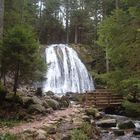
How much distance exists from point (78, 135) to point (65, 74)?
21745 millimetres

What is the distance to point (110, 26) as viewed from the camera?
11938mm

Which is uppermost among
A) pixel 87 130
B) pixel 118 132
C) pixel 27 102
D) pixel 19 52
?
pixel 19 52

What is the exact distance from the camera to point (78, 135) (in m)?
9.85

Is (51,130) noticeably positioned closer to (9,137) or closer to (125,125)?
(9,137)

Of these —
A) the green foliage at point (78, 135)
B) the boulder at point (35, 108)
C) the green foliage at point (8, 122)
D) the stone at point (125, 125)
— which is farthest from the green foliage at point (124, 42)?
the green foliage at point (8, 122)

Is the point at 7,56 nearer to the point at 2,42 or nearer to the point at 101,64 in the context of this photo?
the point at 2,42

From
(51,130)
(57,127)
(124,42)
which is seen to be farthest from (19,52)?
(124,42)

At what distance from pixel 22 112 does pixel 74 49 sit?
2390cm

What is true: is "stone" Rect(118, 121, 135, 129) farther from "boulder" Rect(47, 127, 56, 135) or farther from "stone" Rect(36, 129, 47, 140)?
"stone" Rect(36, 129, 47, 140)

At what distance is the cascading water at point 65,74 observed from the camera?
30.4m

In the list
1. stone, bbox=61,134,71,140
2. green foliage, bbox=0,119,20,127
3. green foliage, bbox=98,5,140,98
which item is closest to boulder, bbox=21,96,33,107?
green foliage, bbox=0,119,20,127

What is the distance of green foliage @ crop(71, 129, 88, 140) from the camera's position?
9.62m

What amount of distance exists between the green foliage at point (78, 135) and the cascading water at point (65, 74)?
62.7ft

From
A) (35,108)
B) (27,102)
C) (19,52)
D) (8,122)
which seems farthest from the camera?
(27,102)
